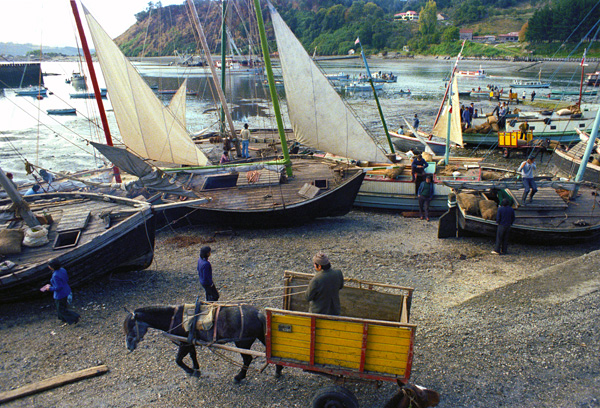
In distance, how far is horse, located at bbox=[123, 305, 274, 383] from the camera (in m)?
7.36

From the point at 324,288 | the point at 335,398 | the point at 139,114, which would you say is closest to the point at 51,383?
the point at 335,398

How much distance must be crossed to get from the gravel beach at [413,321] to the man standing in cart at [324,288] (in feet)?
2.83

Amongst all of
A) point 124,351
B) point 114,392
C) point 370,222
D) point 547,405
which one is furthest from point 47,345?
point 370,222

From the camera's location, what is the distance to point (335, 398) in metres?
6.64

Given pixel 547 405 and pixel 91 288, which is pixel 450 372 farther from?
pixel 91 288

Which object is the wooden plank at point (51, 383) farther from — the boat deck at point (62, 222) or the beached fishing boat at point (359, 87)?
the beached fishing boat at point (359, 87)

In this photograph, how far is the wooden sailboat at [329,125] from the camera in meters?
16.2

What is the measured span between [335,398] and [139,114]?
49.1 ft

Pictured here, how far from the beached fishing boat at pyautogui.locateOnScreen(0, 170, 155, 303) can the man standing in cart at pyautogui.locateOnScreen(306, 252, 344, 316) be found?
737 cm

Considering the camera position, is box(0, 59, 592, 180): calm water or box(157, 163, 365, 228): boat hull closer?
box(157, 163, 365, 228): boat hull

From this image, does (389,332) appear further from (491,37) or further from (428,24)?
(428,24)

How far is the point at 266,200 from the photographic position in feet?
53.3

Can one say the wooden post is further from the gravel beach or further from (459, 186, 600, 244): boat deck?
(459, 186, 600, 244): boat deck

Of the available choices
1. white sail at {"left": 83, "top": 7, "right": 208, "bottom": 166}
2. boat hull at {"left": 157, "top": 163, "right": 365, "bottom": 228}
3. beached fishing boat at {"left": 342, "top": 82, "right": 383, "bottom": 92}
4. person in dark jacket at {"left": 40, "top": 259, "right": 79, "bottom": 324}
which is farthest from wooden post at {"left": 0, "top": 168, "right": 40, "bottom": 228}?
beached fishing boat at {"left": 342, "top": 82, "right": 383, "bottom": 92}
